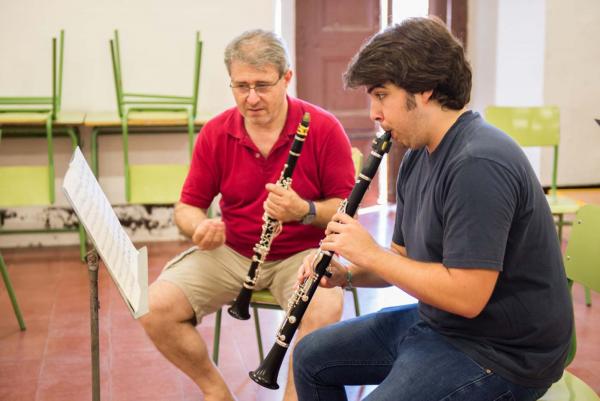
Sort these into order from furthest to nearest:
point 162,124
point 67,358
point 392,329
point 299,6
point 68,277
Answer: point 299,6, point 162,124, point 68,277, point 67,358, point 392,329

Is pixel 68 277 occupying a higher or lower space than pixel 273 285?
lower

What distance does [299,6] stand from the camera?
17.7 feet

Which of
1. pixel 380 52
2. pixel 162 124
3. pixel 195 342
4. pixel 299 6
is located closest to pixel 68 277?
pixel 162 124

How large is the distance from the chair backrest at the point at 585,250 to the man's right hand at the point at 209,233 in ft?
3.40

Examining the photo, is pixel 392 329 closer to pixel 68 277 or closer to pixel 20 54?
pixel 68 277

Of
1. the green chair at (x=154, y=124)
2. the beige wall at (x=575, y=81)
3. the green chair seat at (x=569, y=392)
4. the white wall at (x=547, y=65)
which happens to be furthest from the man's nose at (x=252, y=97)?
the beige wall at (x=575, y=81)

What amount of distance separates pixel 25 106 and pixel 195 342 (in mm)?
2856

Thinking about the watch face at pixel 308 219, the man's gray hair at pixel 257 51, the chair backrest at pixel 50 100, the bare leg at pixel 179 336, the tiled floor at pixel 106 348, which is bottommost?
the tiled floor at pixel 106 348

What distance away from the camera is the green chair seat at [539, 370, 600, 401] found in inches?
68.1

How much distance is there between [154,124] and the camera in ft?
14.8

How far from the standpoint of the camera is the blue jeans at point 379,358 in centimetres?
153

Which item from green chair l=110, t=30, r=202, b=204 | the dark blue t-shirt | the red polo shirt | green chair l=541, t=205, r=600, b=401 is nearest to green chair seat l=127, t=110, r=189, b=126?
green chair l=110, t=30, r=202, b=204

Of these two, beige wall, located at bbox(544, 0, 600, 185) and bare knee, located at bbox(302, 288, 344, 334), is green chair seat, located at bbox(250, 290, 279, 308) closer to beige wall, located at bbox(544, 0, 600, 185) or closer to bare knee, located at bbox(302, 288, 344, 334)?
bare knee, located at bbox(302, 288, 344, 334)

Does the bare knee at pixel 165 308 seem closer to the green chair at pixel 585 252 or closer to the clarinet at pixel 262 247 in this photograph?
the clarinet at pixel 262 247
